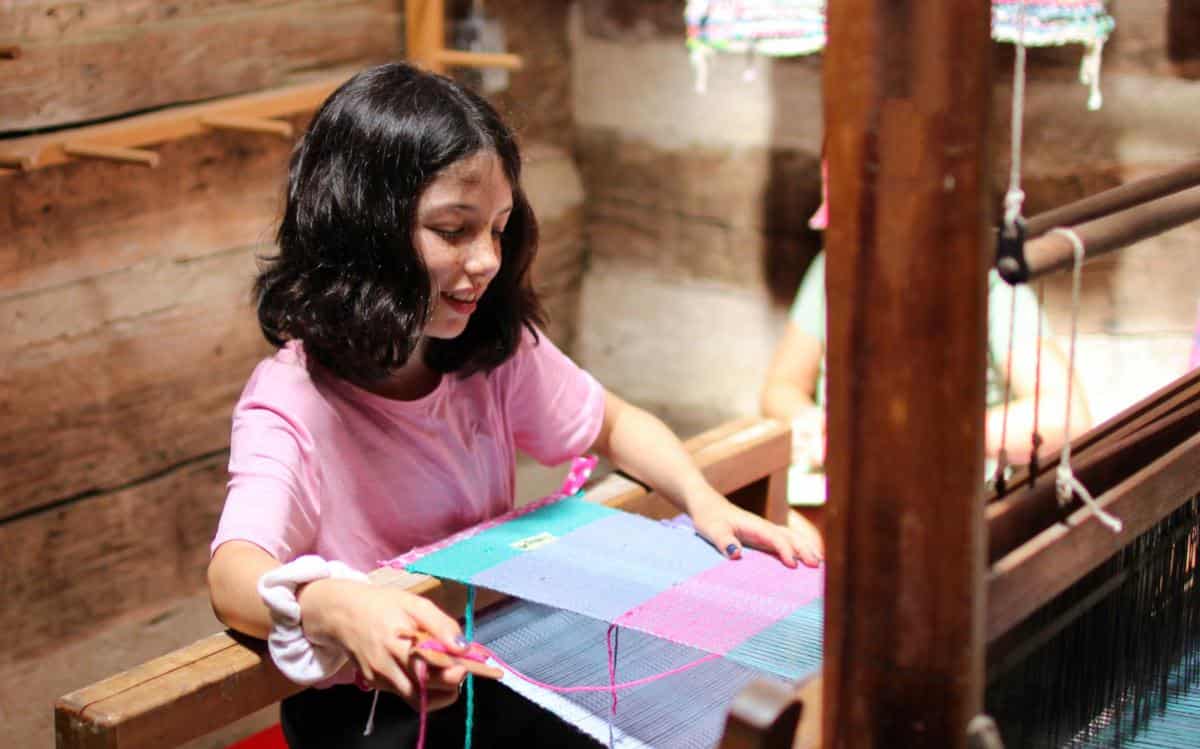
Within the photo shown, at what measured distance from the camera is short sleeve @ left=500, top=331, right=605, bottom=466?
71.8 inches

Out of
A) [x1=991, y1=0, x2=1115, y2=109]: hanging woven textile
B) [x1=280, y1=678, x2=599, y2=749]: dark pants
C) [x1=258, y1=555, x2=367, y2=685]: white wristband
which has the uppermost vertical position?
[x1=991, y1=0, x2=1115, y2=109]: hanging woven textile

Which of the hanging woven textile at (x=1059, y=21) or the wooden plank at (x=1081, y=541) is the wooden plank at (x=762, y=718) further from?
the hanging woven textile at (x=1059, y=21)

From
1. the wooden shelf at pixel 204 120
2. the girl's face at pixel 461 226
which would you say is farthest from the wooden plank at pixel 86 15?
the girl's face at pixel 461 226

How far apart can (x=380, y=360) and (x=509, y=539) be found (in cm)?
25

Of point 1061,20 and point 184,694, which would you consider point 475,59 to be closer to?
point 1061,20

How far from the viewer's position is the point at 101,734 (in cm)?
124

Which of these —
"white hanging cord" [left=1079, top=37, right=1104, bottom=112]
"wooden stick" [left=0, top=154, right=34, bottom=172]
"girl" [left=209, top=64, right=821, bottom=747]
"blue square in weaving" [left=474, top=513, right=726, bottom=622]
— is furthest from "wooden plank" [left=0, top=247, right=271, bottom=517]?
"white hanging cord" [left=1079, top=37, right=1104, bottom=112]

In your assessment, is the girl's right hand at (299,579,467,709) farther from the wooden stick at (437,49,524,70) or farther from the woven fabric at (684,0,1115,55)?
the wooden stick at (437,49,524,70)

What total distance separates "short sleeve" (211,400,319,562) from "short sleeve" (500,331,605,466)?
0.35 meters

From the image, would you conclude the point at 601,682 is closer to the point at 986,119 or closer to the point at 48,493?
the point at 986,119

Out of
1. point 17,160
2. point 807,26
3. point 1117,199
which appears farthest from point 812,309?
point 1117,199

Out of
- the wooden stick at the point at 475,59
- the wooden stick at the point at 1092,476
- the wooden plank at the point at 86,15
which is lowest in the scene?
the wooden stick at the point at 1092,476

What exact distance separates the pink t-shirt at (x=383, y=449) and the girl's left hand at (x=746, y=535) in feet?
0.85

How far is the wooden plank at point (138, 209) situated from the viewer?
8.03 ft
